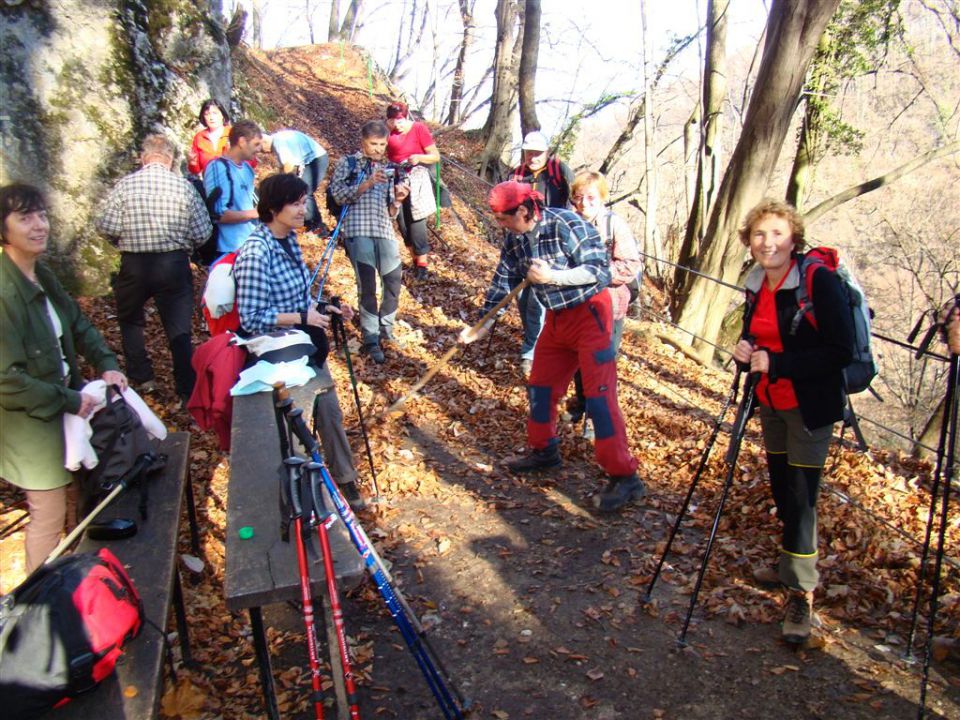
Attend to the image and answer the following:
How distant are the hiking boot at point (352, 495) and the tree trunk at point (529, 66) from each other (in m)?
11.2

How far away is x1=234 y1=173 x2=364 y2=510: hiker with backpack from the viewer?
4188mm

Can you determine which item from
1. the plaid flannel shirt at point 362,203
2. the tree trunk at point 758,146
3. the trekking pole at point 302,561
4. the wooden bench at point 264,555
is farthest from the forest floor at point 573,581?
the tree trunk at point 758,146

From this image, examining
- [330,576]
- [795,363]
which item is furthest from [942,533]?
[330,576]

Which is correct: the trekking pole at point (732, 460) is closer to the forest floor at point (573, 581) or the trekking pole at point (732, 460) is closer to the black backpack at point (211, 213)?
the forest floor at point (573, 581)

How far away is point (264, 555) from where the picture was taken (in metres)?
2.86

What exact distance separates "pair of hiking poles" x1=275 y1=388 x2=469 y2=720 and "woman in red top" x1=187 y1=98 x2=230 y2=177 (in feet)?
13.2

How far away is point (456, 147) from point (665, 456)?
13.9m

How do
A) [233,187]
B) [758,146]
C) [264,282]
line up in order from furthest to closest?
[758,146]
[233,187]
[264,282]

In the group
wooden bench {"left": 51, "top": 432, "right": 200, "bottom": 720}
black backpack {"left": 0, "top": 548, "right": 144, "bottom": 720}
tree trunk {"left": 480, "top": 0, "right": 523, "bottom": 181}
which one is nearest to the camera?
black backpack {"left": 0, "top": 548, "right": 144, "bottom": 720}

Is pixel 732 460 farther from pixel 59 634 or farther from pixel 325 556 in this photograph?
pixel 59 634

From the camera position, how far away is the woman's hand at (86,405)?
3650mm

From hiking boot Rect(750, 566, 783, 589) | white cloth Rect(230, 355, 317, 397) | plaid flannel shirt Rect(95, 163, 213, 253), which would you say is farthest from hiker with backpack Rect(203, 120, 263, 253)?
hiking boot Rect(750, 566, 783, 589)

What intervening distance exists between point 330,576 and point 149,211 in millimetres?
3855

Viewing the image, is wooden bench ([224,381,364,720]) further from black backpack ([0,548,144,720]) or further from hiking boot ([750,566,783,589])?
hiking boot ([750,566,783,589])
